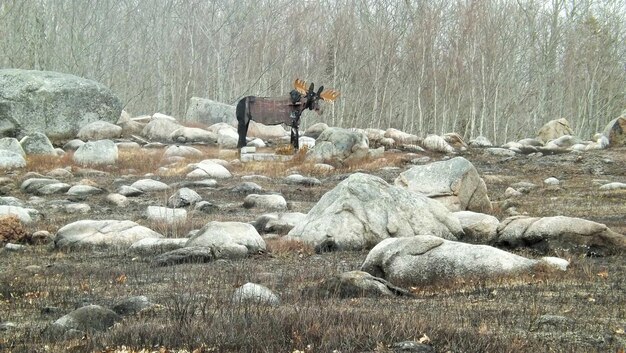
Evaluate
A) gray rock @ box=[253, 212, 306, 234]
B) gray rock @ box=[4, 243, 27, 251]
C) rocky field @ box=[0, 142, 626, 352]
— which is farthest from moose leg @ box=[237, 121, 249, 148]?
gray rock @ box=[4, 243, 27, 251]

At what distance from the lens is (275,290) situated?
692cm

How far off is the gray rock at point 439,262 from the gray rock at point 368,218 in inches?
91.4

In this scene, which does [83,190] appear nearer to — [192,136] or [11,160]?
[11,160]

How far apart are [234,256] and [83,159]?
15.0 m

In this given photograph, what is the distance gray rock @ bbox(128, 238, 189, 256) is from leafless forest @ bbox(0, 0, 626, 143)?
31757 millimetres

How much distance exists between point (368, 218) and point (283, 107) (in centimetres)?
1593

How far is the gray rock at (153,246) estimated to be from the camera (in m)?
9.93

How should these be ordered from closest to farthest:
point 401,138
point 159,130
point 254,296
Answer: point 254,296 < point 401,138 < point 159,130

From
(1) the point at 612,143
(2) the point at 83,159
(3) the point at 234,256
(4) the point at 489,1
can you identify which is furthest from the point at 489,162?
(4) the point at 489,1

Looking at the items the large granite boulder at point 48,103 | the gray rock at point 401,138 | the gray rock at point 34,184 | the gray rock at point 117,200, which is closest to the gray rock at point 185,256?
the gray rock at point 117,200

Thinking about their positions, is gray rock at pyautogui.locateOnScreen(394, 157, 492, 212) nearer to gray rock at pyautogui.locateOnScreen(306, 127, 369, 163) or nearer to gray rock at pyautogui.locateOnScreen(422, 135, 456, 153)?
gray rock at pyautogui.locateOnScreen(306, 127, 369, 163)

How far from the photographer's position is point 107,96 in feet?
103

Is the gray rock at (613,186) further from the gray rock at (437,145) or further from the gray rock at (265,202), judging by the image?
the gray rock at (437,145)

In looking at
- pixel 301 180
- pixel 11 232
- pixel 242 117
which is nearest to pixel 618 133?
pixel 301 180
